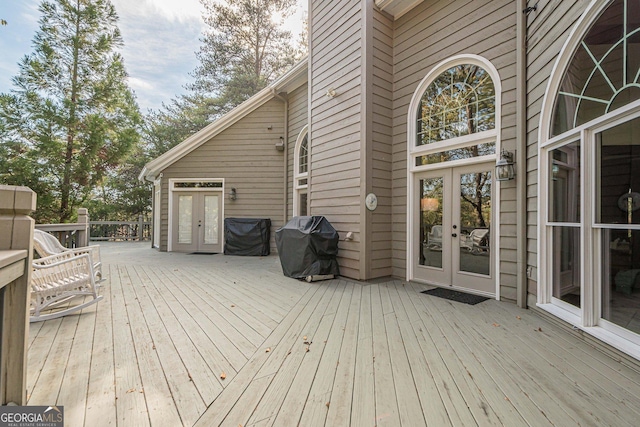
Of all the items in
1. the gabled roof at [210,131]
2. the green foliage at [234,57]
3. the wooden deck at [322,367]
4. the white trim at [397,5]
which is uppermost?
the green foliage at [234,57]

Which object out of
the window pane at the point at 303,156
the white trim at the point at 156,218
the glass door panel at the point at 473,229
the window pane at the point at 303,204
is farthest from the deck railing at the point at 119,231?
the glass door panel at the point at 473,229

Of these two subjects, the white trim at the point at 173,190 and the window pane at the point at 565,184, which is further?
the white trim at the point at 173,190

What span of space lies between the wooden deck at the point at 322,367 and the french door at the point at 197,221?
4.92 m

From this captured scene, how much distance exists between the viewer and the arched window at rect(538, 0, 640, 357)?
2.16 meters

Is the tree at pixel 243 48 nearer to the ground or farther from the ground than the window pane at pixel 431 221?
farther from the ground

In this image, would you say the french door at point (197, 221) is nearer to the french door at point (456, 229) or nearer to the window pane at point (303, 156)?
the window pane at point (303, 156)

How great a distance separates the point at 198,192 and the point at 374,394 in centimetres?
804

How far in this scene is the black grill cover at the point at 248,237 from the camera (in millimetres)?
7891

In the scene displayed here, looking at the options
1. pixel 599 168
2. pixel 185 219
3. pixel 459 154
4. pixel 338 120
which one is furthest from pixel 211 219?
pixel 599 168

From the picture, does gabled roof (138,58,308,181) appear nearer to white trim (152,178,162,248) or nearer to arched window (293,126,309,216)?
white trim (152,178,162,248)

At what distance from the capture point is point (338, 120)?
5.20 metres

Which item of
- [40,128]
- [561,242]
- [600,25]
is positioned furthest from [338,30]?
[40,128]

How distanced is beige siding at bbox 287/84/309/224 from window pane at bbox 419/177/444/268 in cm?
397

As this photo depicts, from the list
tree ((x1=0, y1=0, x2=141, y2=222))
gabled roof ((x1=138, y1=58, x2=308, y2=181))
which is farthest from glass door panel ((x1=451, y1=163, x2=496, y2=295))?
tree ((x1=0, y1=0, x2=141, y2=222))
